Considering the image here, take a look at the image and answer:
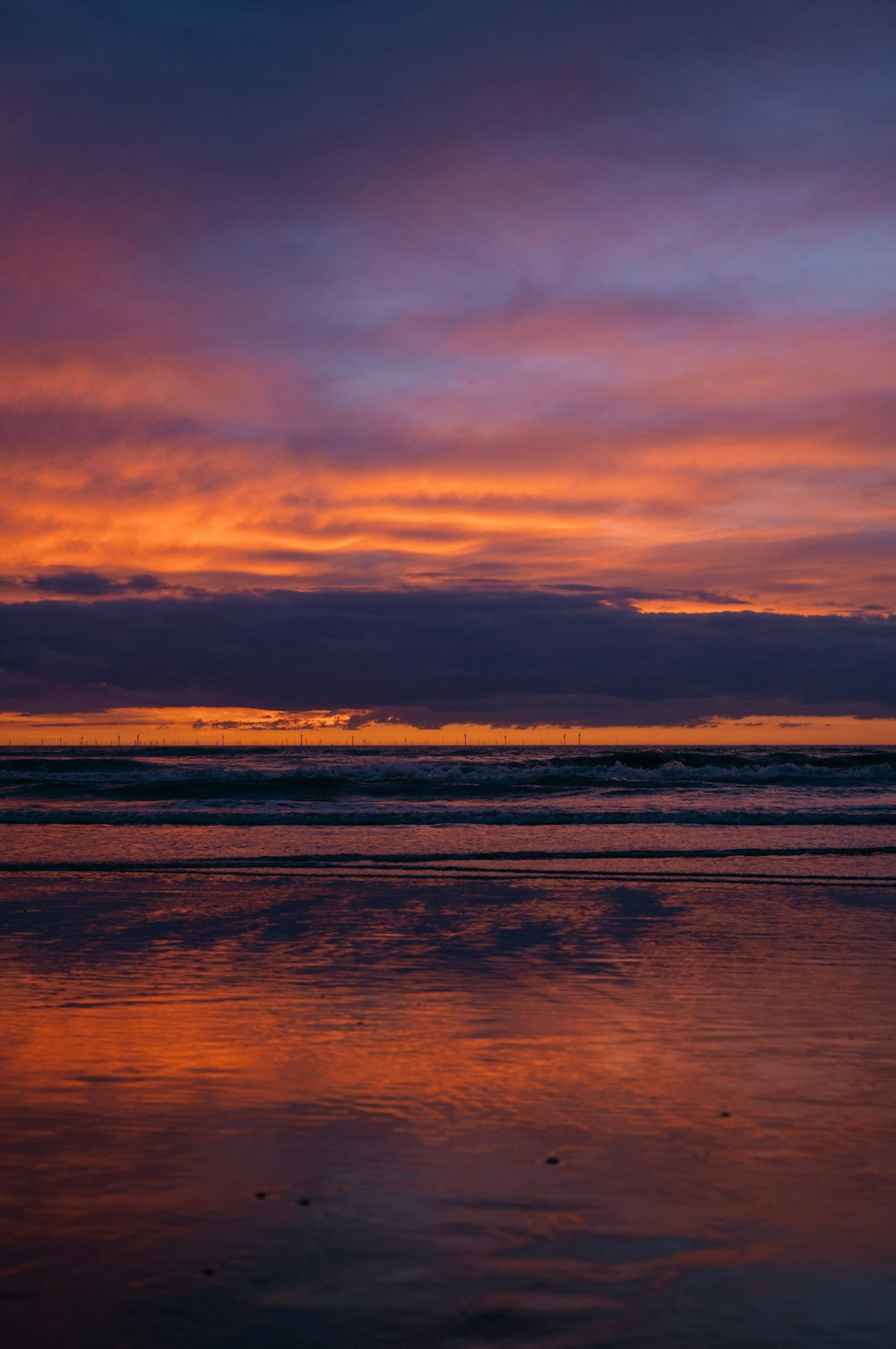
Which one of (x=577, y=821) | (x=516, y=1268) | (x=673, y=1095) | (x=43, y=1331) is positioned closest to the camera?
(x=43, y=1331)

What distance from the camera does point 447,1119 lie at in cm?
569

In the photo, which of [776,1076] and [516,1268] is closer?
[516,1268]

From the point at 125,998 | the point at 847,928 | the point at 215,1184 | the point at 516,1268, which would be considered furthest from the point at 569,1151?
the point at 847,928

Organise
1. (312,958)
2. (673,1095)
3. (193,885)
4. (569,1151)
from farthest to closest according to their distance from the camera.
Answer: (193,885) → (312,958) → (673,1095) → (569,1151)

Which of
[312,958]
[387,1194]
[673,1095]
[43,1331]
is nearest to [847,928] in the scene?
[312,958]

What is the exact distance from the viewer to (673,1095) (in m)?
6.03

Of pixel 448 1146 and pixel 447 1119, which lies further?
pixel 447 1119

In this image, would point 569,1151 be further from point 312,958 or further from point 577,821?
point 577,821

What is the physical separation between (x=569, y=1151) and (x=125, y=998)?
458 centimetres

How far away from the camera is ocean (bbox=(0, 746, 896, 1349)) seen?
12.4 ft

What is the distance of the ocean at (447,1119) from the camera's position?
3770 millimetres

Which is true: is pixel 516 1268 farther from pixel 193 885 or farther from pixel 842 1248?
pixel 193 885

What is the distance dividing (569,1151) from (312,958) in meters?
5.56

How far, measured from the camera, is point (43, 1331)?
3.56 meters
